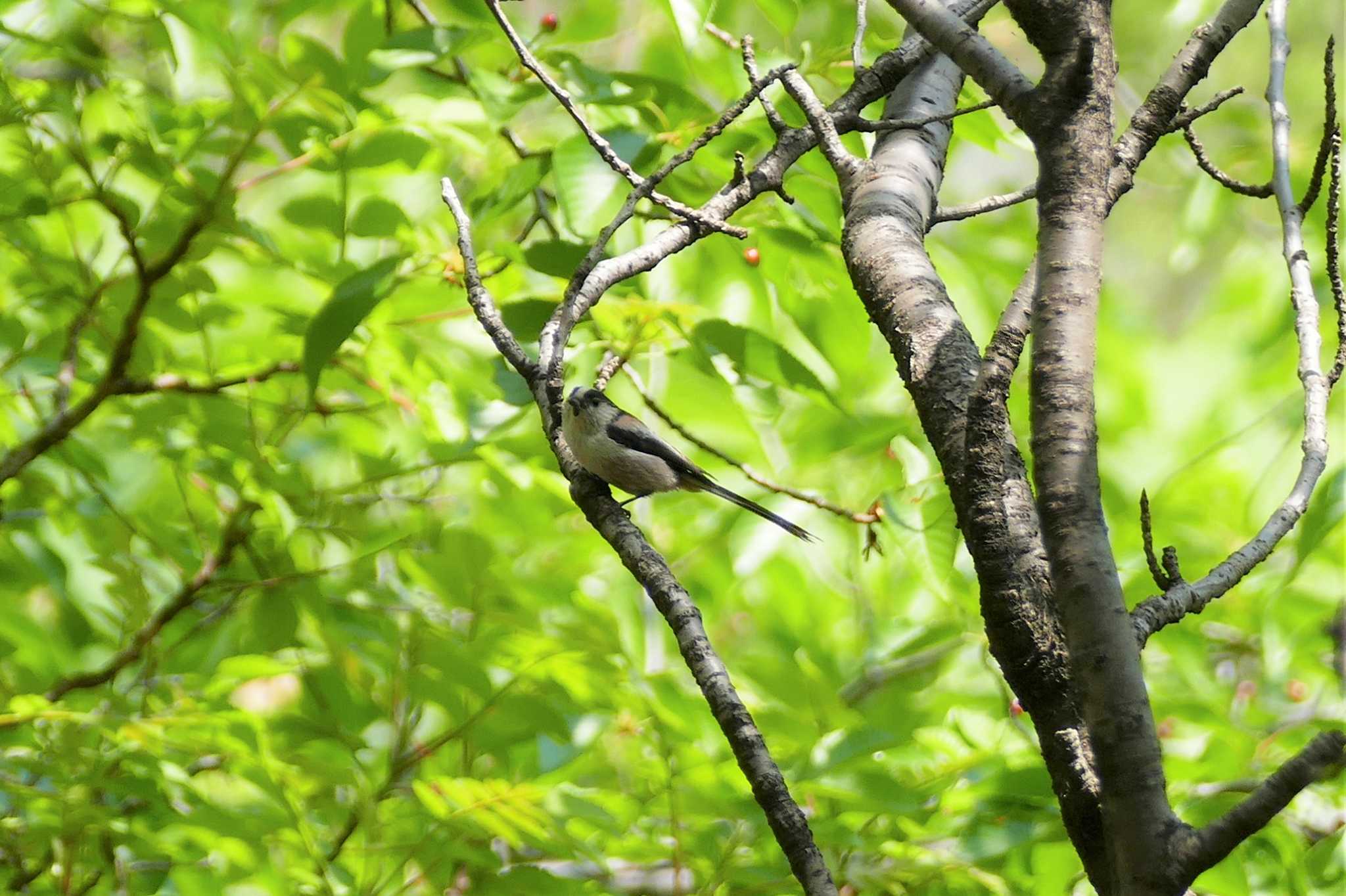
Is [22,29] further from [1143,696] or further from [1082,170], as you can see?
[1143,696]

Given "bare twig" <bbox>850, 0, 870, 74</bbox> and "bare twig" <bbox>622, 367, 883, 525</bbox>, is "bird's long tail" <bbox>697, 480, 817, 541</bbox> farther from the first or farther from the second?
"bare twig" <bbox>850, 0, 870, 74</bbox>

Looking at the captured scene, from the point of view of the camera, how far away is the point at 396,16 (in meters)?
4.14

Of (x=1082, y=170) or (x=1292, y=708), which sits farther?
(x=1292, y=708)

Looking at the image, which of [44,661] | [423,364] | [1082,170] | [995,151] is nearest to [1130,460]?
[995,151]

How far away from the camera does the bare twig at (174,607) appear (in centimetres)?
332

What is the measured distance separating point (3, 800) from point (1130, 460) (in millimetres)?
4088

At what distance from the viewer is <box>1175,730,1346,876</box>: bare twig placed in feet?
3.66

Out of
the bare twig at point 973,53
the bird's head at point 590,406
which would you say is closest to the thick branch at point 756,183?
the bare twig at point 973,53

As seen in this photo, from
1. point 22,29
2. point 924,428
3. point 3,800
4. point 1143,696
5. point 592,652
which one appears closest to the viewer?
point 1143,696

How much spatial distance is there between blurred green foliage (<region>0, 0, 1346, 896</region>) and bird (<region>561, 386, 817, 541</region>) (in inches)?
6.3

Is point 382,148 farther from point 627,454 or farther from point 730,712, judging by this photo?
point 730,712

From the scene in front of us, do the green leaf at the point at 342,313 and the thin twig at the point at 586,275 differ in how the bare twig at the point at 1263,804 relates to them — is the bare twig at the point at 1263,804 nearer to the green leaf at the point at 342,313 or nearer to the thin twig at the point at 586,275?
the thin twig at the point at 586,275

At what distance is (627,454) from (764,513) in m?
0.72

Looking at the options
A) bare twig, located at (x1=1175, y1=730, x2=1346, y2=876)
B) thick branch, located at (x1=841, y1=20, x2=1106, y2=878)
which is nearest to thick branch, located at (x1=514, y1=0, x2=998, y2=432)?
thick branch, located at (x1=841, y1=20, x2=1106, y2=878)
